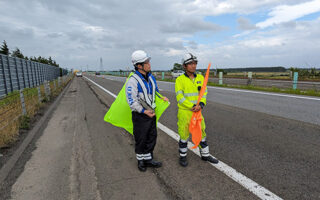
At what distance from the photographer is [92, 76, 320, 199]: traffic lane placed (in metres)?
2.66

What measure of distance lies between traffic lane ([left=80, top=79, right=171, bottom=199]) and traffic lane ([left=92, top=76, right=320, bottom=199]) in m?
1.41

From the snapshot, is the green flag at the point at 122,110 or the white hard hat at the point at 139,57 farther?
the green flag at the point at 122,110

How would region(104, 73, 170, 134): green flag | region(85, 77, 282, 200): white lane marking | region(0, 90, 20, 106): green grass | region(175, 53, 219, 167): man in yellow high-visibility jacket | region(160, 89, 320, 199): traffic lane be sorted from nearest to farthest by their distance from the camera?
region(85, 77, 282, 200): white lane marking → region(160, 89, 320, 199): traffic lane → region(175, 53, 219, 167): man in yellow high-visibility jacket → region(104, 73, 170, 134): green flag → region(0, 90, 20, 106): green grass

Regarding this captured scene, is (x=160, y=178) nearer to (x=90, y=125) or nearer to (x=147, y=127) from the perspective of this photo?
(x=147, y=127)

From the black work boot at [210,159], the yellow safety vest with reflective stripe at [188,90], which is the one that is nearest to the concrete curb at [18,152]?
the yellow safety vest with reflective stripe at [188,90]

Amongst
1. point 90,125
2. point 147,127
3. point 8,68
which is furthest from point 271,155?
point 8,68

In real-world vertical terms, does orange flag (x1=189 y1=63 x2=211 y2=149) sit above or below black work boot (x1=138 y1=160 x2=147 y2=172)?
above

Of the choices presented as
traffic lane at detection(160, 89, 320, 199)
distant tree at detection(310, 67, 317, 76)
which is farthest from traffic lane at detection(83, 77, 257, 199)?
distant tree at detection(310, 67, 317, 76)

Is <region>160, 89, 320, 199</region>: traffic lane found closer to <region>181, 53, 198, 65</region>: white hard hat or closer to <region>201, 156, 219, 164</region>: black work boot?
<region>201, 156, 219, 164</region>: black work boot

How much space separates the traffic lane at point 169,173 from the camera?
7.97 feet

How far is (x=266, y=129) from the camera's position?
4.89 metres

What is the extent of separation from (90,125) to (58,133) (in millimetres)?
912

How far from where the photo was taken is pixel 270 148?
12.3 feet

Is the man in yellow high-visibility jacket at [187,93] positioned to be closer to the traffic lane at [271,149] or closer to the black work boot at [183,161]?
the black work boot at [183,161]
